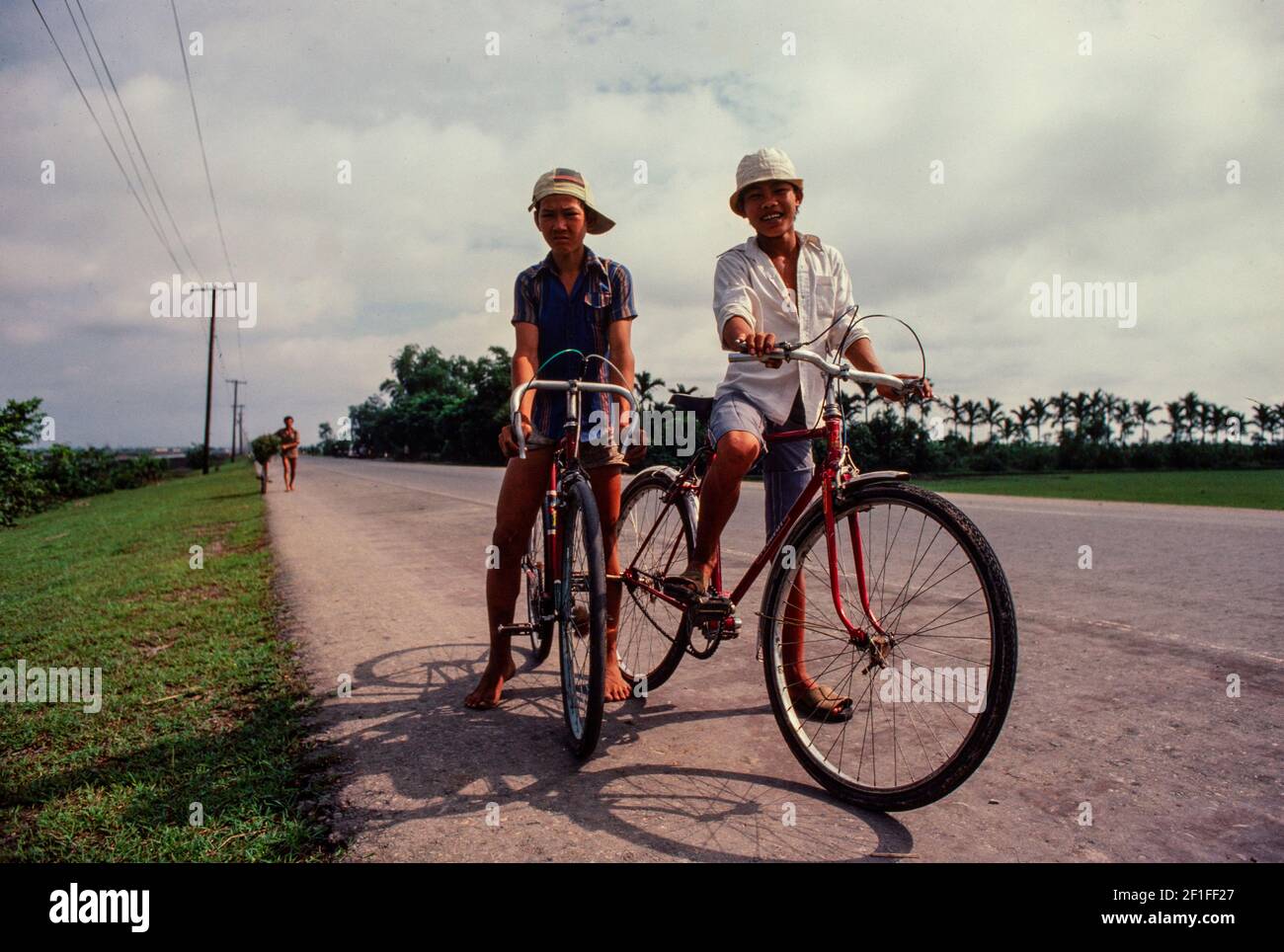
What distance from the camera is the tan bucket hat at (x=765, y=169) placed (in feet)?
9.93

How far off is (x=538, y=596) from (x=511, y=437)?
0.73 metres

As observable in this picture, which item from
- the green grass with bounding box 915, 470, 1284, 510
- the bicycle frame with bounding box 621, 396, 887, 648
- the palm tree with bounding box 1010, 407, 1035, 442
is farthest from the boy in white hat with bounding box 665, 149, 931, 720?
the palm tree with bounding box 1010, 407, 1035, 442

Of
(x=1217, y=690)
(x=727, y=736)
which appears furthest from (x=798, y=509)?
(x=1217, y=690)

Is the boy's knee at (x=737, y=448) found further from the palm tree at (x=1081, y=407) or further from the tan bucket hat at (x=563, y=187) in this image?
the palm tree at (x=1081, y=407)

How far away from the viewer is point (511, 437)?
332 centimetres

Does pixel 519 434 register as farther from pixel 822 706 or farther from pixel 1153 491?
pixel 1153 491

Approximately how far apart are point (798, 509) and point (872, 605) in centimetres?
47

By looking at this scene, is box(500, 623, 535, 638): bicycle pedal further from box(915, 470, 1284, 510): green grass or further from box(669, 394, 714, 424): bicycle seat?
box(915, 470, 1284, 510): green grass

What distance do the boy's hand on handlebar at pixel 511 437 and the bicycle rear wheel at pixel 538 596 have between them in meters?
0.33

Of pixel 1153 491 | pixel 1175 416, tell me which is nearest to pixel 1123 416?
pixel 1175 416

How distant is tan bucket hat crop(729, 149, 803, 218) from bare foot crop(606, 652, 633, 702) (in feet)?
7.04

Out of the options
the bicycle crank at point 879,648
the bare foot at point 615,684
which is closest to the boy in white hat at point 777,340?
the bicycle crank at point 879,648

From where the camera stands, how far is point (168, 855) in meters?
2.16
